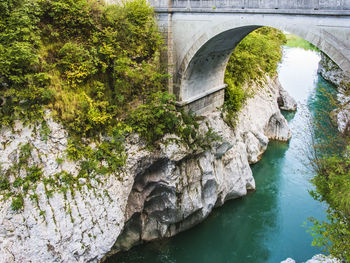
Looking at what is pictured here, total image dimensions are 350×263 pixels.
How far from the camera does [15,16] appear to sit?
663 centimetres

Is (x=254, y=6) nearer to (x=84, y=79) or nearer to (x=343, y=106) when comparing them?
(x=343, y=106)

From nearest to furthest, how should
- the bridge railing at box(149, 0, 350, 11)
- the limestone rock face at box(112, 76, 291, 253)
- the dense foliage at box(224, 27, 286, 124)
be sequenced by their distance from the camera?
the bridge railing at box(149, 0, 350, 11), the limestone rock face at box(112, 76, 291, 253), the dense foliage at box(224, 27, 286, 124)

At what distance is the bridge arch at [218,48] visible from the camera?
19.5 feet

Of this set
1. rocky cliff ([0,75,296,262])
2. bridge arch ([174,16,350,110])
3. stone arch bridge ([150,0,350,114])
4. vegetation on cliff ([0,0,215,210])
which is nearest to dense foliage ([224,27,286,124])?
stone arch bridge ([150,0,350,114])

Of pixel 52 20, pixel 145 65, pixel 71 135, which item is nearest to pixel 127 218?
pixel 71 135

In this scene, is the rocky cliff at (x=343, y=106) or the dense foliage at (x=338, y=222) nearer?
the dense foliage at (x=338, y=222)

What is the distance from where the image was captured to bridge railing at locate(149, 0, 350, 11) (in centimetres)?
579

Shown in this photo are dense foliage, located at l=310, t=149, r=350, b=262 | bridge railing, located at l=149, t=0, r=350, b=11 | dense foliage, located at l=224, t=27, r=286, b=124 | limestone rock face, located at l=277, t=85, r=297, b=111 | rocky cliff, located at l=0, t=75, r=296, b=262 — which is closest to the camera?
dense foliage, located at l=310, t=149, r=350, b=262

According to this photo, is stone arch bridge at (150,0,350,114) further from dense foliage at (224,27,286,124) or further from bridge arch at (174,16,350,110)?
dense foliage at (224,27,286,124)

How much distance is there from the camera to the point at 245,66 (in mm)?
13398

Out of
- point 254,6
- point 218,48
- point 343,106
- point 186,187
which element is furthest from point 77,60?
point 343,106

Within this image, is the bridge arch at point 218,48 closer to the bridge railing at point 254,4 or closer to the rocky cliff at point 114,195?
the bridge railing at point 254,4

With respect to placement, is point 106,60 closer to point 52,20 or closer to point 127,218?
point 52,20

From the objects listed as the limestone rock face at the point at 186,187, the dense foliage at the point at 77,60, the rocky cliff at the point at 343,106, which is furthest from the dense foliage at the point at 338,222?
the dense foliage at the point at 77,60
